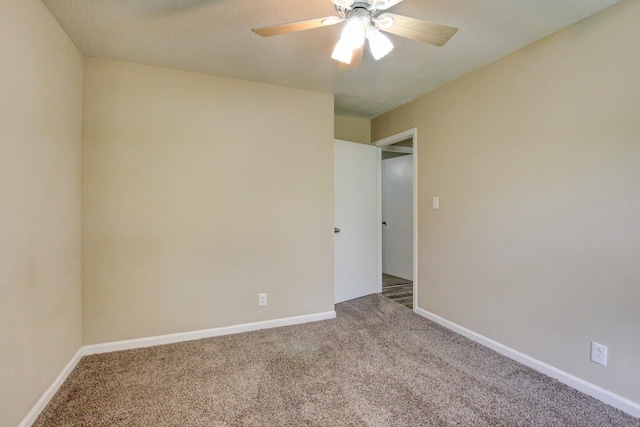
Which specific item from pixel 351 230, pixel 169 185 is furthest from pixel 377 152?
pixel 169 185

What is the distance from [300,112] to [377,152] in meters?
1.37

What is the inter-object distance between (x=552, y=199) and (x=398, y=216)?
2.84 meters

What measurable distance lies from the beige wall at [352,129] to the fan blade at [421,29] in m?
2.34

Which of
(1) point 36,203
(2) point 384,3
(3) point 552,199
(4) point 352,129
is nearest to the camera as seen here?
(2) point 384,3

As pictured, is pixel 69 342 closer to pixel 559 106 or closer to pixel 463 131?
pixel 463 131

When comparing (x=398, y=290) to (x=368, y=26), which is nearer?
(x=368, y=26)

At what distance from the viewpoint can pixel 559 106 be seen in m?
2.04

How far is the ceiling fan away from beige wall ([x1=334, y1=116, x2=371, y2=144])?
2287 mm

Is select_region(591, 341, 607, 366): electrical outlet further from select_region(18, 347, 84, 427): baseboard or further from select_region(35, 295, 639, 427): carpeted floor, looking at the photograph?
select_region(18, 347, 84, 427): baseboard

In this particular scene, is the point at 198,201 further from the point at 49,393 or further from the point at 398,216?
the point at 398,216

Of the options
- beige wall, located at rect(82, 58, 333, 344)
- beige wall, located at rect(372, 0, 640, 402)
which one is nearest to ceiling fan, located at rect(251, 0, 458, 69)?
beige wall, located at rect(372, 0, 640, 402)

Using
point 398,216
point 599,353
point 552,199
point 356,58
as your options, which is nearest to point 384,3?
point 356,58

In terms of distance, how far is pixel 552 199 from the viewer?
6.79 feet

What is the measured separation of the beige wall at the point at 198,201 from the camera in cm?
241
